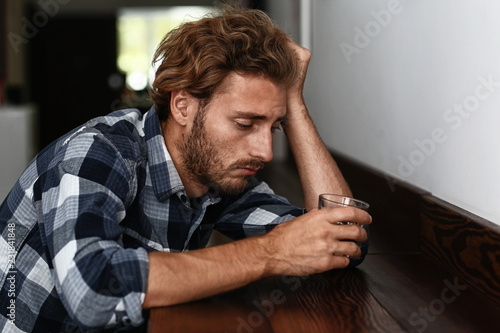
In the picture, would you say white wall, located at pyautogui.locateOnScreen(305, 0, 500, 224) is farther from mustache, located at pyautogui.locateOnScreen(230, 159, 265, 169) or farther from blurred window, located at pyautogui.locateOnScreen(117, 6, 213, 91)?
blurred window, located at pyautogui.locateOnScreen(117, 6, 213, 91)

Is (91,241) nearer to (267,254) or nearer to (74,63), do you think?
(267,254)

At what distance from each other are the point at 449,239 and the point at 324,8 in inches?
73.2

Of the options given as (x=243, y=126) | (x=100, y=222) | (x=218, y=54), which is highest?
(x=218, y=54)

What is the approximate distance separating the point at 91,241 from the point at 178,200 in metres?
0.38

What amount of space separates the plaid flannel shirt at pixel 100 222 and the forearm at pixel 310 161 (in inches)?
3.7

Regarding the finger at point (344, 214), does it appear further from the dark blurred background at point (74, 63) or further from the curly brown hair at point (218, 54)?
the dark blurred background at point (74, 63)

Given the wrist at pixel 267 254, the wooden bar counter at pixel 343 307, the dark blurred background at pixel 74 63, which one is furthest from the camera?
the dark blurred background at pixel 74 63

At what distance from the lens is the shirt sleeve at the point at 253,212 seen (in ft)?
4.56

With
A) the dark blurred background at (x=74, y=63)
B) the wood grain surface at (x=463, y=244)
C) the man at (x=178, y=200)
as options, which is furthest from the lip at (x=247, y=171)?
the dark blurred background at (x=74, y=63)

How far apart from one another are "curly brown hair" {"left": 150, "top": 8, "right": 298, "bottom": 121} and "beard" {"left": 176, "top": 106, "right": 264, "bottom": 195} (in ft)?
0.27

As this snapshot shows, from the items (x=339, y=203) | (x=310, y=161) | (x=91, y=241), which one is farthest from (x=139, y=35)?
(x=91, y=241)

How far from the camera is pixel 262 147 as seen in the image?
4.08 ft

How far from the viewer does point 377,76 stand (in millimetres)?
1997

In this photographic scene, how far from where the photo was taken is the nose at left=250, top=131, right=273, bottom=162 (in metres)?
1.24
